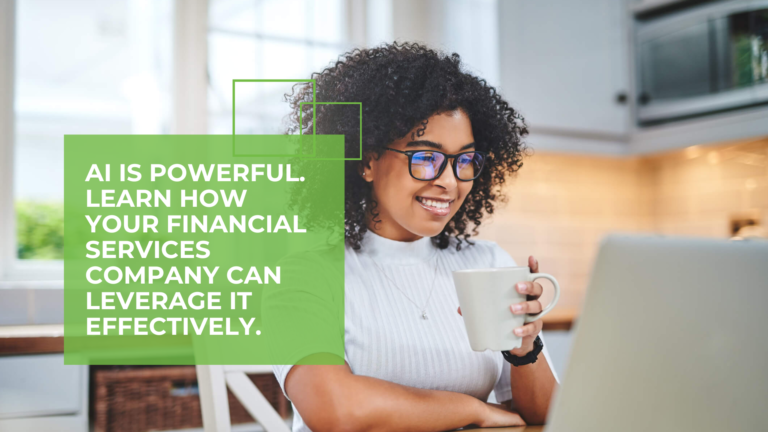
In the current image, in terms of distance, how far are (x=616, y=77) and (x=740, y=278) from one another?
7.41ft

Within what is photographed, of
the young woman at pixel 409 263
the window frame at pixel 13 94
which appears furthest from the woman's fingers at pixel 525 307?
the window frame at pixel 13 94

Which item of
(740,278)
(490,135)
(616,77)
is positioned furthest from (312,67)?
(740,278)

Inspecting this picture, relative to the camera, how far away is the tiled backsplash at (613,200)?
8.03 ft

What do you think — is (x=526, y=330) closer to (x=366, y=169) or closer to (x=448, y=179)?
(x=448, y=179)

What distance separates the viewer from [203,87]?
2172 millimetres

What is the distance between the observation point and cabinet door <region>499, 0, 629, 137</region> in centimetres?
226

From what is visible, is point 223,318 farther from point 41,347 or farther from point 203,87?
point 203,87

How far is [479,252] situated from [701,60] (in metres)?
1.54

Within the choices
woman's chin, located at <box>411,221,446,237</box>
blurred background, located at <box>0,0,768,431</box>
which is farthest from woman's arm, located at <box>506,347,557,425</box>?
blurred background, located at <box>0,0,768,431</box>

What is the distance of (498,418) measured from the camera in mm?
893

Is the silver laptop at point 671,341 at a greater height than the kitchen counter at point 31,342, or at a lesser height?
greater

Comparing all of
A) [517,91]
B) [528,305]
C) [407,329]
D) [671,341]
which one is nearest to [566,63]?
[517,91]

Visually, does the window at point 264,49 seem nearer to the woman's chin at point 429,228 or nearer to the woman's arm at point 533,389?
the woman's chin at point 429,228

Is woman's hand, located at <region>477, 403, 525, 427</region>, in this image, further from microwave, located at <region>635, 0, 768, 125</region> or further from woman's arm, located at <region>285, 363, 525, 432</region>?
microwave, located at <region>635, 0, 768, 125</region>
